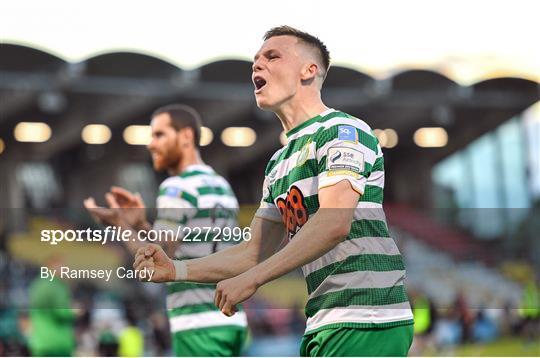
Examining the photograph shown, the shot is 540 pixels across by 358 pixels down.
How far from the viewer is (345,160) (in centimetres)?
275

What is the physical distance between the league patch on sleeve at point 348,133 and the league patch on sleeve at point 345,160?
0.12 ft

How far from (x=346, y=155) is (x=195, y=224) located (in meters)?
2.37

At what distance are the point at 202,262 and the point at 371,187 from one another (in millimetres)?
594

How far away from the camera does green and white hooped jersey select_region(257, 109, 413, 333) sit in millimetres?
2854

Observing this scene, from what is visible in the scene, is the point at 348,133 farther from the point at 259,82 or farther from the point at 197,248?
the point at 197,248

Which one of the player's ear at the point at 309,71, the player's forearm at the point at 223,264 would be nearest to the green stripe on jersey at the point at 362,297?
the player's forearm at the point at 223,264

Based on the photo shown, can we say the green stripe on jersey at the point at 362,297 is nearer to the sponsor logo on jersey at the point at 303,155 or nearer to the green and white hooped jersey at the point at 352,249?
the green and white hooped jersey at the point at 352,249

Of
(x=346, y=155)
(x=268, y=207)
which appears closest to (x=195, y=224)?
(x=268, y=207)

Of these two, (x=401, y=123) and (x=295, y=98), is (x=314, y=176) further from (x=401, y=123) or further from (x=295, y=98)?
(x=401, y=123)

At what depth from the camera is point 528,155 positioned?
2611 cm

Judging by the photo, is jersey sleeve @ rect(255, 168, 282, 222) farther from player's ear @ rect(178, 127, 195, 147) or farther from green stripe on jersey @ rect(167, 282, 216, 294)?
player's ear @ rect(178, 127, 195, 147)

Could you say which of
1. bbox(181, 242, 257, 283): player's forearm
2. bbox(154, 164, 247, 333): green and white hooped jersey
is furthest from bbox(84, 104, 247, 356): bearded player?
bbox(181, 242, 257, 283): player's forearm

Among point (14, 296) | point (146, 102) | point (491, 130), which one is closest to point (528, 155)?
point (491, 130)

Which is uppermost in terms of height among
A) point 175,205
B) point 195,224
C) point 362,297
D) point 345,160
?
point 175,205
